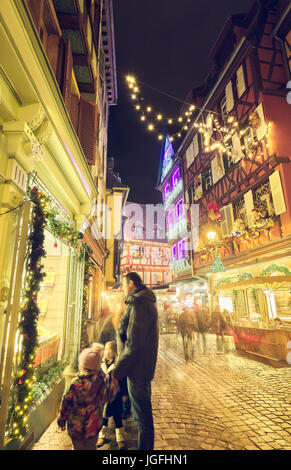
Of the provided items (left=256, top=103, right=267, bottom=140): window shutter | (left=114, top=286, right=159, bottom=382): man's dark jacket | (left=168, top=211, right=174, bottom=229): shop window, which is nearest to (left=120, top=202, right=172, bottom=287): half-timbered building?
(left=168, top=211, right=174, bottom=229): shop window

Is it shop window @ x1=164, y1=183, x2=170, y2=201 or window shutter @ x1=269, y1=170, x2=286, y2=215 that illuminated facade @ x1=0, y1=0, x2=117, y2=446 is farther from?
shop window @ x1=164, y1=183, x2=170, y2=201

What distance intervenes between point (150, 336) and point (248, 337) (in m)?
7.02

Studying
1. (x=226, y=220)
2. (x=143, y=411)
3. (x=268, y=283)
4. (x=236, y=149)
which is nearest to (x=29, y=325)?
(x=143, y=411)

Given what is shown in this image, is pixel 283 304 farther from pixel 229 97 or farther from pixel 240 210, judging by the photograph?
pixel 229 97

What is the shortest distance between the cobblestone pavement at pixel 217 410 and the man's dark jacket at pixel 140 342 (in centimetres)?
122

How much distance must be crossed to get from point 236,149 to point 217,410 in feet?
39.3

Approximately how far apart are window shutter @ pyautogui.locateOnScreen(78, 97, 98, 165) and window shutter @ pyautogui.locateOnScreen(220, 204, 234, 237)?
28.2ft

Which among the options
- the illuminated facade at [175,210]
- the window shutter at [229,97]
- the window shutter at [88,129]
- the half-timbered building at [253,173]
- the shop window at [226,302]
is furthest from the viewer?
the illuminated facade at [175,210]

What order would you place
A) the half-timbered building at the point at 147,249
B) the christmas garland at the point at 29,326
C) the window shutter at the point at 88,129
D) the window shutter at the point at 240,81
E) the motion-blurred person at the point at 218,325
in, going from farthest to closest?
1. the half-timbered building at the point at 147,249
2. the window shutter at the point at 240,81
3. the motion-blurred person at the point at 218,325
4. the window shutter at the point at 88,129
5. the christmas garland at the point at 29,326

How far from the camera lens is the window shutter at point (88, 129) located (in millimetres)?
7297

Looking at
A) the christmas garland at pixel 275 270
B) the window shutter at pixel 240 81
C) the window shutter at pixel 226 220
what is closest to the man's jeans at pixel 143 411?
the christmas garland at pixel 275 270

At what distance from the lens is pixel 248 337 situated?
8.42 meters

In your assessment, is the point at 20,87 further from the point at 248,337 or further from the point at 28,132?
the point at 248,337

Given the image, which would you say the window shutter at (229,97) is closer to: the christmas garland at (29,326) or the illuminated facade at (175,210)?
the illuminated facade at (175,210)
